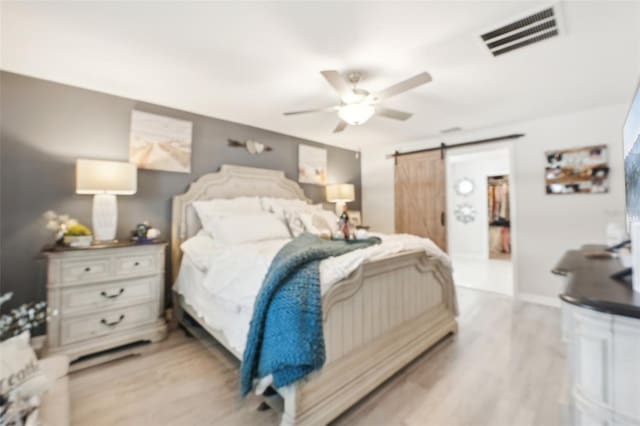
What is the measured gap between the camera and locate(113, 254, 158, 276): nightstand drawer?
7.54ft

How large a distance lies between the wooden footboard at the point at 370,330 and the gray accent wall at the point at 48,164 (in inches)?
91.7

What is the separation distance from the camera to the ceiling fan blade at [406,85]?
1.87 meters

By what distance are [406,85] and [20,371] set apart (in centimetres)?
263

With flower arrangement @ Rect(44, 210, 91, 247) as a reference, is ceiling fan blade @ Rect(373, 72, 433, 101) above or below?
above

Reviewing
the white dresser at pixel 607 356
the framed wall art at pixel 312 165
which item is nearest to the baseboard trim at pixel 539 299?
the white dresser at pixel 607 356

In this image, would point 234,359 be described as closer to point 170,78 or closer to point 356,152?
point 170,78

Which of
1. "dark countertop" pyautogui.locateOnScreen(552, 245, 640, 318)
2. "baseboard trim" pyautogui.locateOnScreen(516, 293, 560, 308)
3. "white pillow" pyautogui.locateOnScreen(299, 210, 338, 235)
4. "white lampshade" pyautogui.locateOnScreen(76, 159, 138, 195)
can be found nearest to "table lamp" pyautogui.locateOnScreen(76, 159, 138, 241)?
"white lampshade" pyautogui.locateOnScreen(76, 159, 138, 195)

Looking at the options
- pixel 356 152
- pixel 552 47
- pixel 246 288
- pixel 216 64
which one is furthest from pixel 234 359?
pixel 356 152

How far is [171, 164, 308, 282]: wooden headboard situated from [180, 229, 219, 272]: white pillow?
0.31 metres

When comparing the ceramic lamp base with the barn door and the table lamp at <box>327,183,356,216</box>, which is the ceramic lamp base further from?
the barn door

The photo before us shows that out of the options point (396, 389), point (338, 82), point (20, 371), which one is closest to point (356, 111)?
point (338, 82)

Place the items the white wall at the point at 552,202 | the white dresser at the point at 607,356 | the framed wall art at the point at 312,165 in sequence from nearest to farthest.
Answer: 1. the white dresser at the point at 607,356
2. the white wall at the point at 552,202
3. the framed wall art at the point at 312,165

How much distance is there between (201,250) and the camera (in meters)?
2.50

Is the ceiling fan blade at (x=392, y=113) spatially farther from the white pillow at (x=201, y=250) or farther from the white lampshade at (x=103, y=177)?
the white lampshade at (x=103, y=177)
